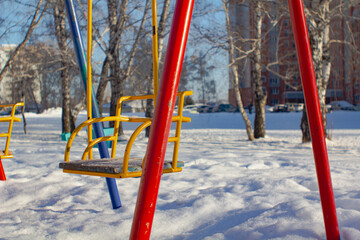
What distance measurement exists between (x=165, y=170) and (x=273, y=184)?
2.29 m

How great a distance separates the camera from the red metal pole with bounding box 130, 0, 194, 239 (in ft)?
5.57

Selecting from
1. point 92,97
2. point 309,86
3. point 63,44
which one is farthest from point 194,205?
point 63,44

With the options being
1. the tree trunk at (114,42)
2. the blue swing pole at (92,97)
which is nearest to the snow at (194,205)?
the blue swing pole at (92,97)

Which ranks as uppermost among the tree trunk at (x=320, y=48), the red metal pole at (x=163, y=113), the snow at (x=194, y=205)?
the tree trunk at (x=320, y=48)

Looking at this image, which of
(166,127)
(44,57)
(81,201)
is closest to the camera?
(166,127)

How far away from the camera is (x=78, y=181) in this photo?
4.91 meters

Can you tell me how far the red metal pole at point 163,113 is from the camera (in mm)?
1698

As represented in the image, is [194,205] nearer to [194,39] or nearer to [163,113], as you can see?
[163,113]

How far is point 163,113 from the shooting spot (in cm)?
172

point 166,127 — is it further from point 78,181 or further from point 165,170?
Answer: point 78,181

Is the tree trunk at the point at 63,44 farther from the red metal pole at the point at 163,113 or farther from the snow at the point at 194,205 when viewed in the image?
the red metal pole at the point at 163,113

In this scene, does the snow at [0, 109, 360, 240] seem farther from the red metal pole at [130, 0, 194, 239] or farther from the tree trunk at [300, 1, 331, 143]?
the tree trunk at [300, 1, 331, 143]

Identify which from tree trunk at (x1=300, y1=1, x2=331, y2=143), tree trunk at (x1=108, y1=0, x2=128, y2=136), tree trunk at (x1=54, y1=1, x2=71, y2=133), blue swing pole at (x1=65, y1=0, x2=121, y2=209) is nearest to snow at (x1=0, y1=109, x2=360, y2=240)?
blue swing pole at (x1=65, y1=0, x2=121, y2=209)

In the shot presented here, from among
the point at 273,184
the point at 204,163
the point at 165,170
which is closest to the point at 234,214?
the point at 165,170
